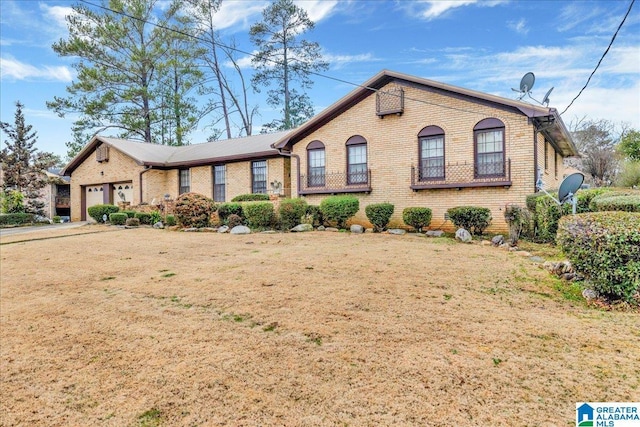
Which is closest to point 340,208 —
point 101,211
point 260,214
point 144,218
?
point 260,214

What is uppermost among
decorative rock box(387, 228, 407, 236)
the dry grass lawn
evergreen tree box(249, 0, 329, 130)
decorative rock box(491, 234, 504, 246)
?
evergreen tree box(249, 0, 329, 130)

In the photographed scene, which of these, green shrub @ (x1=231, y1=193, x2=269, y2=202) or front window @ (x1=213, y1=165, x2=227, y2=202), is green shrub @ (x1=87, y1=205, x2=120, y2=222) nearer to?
front window @ (x1=213, y1=165, x2=227, y2=202)

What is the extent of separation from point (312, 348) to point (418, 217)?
29.8 feet

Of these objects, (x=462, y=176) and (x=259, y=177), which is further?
(x=259, y=177)

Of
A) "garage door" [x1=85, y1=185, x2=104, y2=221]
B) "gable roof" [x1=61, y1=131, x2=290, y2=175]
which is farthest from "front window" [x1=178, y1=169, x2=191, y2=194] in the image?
"garage door" [x1=85, y1=185, x2=104, y2=221]

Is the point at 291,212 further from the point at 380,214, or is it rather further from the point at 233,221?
the point at 380,214

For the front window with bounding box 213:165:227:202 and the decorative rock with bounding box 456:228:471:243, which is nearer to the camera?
the decorative rock with bounding box 456:228:471:243

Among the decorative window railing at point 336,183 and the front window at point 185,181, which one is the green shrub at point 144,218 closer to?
the front window at point 185,181

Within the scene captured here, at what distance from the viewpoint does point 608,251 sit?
448 centimetres

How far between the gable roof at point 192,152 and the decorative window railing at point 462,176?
6.46 meters

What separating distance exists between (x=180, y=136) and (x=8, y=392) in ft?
98.6

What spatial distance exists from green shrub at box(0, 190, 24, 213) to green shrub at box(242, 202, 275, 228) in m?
18.4

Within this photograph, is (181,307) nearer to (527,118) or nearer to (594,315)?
(594,315)

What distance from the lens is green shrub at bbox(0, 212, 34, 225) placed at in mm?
21664
